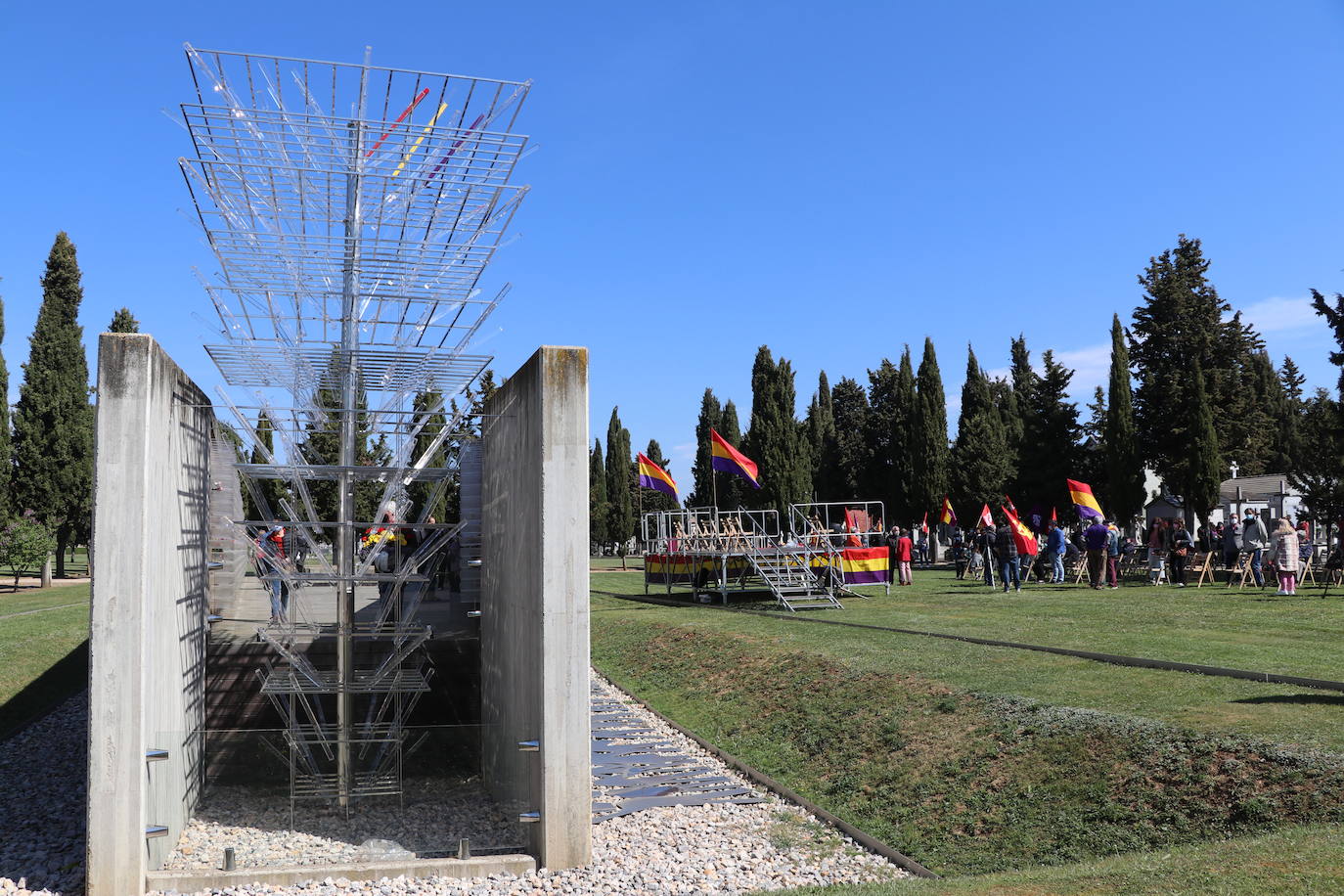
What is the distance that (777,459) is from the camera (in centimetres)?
5841

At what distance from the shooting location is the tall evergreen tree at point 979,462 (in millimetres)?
52031

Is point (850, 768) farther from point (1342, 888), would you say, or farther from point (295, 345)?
point (295, 345)

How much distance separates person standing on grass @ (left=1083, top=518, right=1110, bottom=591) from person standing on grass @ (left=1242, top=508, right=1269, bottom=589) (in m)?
2.98

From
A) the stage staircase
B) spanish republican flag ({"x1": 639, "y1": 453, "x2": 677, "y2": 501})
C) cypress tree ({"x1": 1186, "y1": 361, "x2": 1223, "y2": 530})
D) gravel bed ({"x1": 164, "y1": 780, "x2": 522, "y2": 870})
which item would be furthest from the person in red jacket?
gravel bed ({"x1": 164, "y1": 780, "x2": 522, "y2": 870})

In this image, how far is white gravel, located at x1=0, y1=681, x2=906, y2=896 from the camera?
7.86 meters

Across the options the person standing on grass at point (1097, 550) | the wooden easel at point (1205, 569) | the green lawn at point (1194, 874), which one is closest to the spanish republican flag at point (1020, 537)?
the person standing on grass at point (1097, 550)

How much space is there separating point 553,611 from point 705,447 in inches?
2663

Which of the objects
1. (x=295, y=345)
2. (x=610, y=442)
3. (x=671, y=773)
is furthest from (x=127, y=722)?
(x=610, y=442)

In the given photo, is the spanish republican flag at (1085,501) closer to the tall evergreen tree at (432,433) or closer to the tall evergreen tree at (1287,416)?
the tall evergreen tree at (432,433)

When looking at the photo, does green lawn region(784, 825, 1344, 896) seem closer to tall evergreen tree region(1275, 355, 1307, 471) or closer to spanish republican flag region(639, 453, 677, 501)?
spanish republican flag region(639, 453, 677, 501)

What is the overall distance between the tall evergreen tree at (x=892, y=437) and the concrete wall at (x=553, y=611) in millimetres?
44952

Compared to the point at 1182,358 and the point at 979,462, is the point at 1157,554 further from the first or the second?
the point at 979,462

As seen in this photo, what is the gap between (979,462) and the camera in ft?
171

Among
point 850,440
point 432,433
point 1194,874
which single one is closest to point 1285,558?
point 1194,874
